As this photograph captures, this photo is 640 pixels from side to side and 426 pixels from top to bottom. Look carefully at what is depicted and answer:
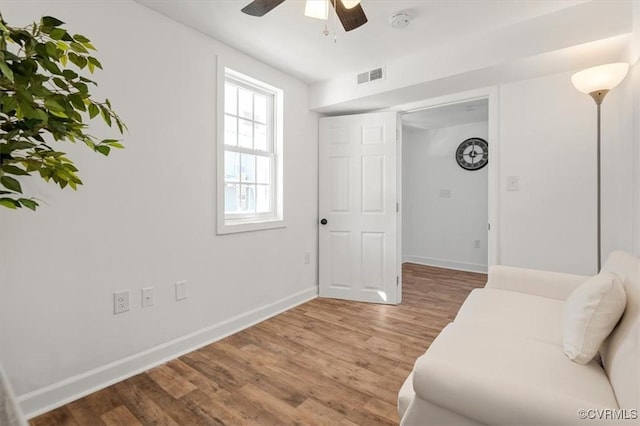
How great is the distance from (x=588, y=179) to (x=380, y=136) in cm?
183

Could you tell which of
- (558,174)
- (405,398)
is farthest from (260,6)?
(558,174)

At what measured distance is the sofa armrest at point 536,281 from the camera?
1900mm

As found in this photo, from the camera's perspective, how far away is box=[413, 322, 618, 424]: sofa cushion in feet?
2.83

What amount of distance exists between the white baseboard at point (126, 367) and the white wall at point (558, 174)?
2.46 m

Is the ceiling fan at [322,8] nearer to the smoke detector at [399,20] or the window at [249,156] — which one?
the smoke detector at [399,20]

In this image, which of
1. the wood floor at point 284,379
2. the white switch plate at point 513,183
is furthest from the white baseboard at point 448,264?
the white switch plate at point 513,183

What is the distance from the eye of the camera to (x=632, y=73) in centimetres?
192

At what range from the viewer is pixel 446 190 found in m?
5.17

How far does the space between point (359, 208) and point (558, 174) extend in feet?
5.93

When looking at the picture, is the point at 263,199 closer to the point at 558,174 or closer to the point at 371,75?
the point at 371,75

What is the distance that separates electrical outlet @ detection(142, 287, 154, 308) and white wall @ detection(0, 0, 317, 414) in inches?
1.5

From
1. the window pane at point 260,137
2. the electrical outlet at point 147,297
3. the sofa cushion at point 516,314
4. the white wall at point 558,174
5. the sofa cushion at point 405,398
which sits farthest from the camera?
the window pane at point 260,137

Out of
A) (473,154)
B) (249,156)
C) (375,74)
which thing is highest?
(375,74)

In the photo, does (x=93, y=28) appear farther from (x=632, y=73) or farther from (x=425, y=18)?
(x=632, y=73)
